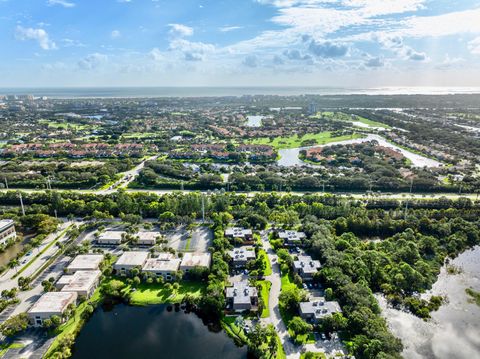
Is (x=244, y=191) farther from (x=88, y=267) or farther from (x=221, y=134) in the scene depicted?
(x=221, y=134)

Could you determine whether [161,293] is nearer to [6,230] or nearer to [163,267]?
[163,267]

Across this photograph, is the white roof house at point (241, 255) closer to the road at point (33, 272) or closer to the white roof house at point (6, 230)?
the road at point (33, 272)

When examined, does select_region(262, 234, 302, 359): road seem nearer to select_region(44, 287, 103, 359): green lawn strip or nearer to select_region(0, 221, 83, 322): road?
select_region(44, 287, 103, 359): green lawn strip

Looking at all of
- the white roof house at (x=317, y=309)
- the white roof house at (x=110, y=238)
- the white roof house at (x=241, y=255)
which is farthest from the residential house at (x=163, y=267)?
the white roof house at (x=317, y=309)

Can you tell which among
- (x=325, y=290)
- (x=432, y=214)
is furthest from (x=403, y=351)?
(x=432, y=214)

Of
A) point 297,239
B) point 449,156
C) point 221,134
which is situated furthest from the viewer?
point 221,134

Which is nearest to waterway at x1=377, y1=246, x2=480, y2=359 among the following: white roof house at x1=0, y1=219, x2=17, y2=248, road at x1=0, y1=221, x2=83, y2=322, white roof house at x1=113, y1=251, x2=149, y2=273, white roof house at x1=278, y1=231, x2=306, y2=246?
white roof house at x1=278, y1=231, x2=306, y2=246

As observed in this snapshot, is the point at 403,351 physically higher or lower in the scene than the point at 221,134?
lower
